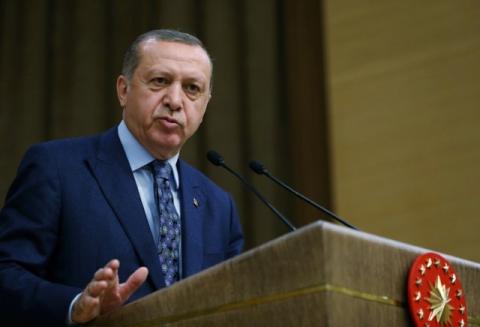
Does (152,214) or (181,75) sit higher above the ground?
(181,75)

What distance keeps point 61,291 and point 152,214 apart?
0.39 metres

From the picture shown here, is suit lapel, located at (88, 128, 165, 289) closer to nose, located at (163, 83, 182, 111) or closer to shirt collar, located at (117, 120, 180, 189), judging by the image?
shirt collar, located at (117, 120, 180, 189)

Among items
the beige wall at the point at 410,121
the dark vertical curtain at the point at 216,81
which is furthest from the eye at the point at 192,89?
the dark vertical curtain at the point at 216,81

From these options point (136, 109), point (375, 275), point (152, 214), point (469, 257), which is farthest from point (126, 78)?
point (469, 257)

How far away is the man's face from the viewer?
2.28 m

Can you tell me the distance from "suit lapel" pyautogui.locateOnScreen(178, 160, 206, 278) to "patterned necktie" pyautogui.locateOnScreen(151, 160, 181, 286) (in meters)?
0.02

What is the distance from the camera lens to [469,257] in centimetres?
384

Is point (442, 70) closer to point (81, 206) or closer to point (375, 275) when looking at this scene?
point (81, 206)

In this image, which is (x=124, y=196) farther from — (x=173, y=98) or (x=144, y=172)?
(x=173, y=98)

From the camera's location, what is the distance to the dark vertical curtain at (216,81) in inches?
182

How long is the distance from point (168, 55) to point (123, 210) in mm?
524

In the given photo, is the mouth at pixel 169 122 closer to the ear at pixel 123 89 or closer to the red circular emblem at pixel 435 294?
the ear at pixel 123 89

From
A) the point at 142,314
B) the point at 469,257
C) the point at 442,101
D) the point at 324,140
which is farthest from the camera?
the point at 324,140

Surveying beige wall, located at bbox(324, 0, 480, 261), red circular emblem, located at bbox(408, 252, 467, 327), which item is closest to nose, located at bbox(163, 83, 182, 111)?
red circular emblem, located at bbox(408, 252, 467, 327)
